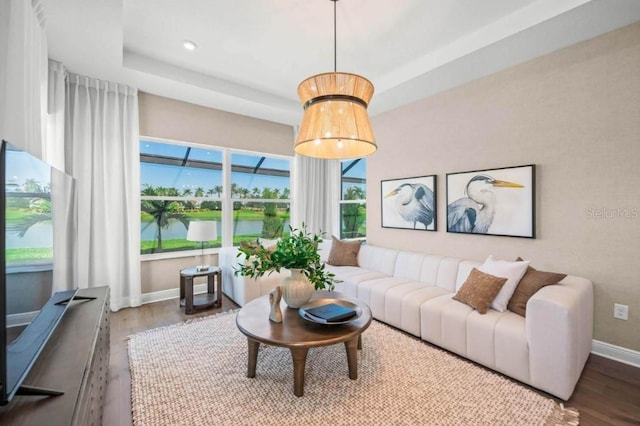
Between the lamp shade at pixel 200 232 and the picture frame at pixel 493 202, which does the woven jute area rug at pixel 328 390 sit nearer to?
the lamp shade at pixel 200 232

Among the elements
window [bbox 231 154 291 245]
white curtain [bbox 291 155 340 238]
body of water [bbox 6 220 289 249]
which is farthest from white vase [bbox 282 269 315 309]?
white curtain [bbox 291 155 340 238]

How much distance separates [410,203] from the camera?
3982mm

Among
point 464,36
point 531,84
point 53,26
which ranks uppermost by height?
point 464,36

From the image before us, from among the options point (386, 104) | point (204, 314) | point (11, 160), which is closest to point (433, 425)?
point (11, 160)

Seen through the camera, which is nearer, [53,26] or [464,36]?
[53,26]

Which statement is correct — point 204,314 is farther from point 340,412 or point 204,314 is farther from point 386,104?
point 386,104

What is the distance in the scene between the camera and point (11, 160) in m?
1.07

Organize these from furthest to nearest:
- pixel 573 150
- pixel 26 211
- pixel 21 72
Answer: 1. pixel 573 150
2. pixel 21 72
3. pixel 26 211

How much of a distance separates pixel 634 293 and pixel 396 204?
2.48 meters

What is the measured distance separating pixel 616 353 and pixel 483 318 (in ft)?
3.98

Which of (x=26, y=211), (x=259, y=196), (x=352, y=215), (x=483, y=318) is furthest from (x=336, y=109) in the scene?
(x=352, y=215)

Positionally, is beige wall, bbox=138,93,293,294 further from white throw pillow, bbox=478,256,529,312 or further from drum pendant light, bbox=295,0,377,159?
white throw pillow, bbox=478,256,529,312

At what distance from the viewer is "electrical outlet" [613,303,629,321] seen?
7.70ft

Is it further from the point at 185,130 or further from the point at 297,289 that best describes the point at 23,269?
the point at 185,130
